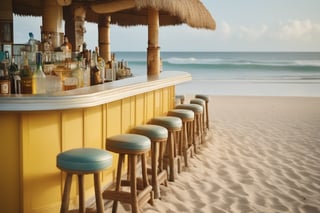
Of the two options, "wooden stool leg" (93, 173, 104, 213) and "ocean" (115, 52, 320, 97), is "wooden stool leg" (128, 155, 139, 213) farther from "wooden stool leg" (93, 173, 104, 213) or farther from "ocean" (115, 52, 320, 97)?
"ocean" (115, 52, 320, 97)

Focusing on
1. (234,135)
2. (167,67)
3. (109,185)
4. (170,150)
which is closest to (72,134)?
(109,185)

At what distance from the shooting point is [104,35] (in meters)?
6.63

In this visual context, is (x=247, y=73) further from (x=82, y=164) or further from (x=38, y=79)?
(x=82, y=164)

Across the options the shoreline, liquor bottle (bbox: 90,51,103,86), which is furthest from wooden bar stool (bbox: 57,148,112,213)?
the shoreline

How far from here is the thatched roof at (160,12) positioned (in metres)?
4.62

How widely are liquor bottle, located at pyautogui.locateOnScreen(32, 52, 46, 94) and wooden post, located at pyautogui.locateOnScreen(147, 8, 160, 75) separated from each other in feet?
8.11

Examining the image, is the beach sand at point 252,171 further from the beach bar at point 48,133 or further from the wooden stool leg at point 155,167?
the beach bar at point 48,133

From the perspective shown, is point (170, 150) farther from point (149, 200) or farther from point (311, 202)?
point (311, 202)

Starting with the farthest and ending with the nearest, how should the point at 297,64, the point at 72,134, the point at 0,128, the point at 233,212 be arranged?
the point at 297,64, the point at 233,212, the point at 72,134, the point at 0,128

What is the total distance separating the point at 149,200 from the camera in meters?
3.49

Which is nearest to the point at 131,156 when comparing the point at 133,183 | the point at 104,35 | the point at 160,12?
the point at 133,183

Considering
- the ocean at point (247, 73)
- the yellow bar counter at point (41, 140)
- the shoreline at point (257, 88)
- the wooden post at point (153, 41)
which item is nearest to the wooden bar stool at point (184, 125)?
the wooden post at point (153, 41)

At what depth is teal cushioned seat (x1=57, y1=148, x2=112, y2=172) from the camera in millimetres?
2447

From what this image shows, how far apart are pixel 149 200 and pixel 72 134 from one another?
0.93 meters
